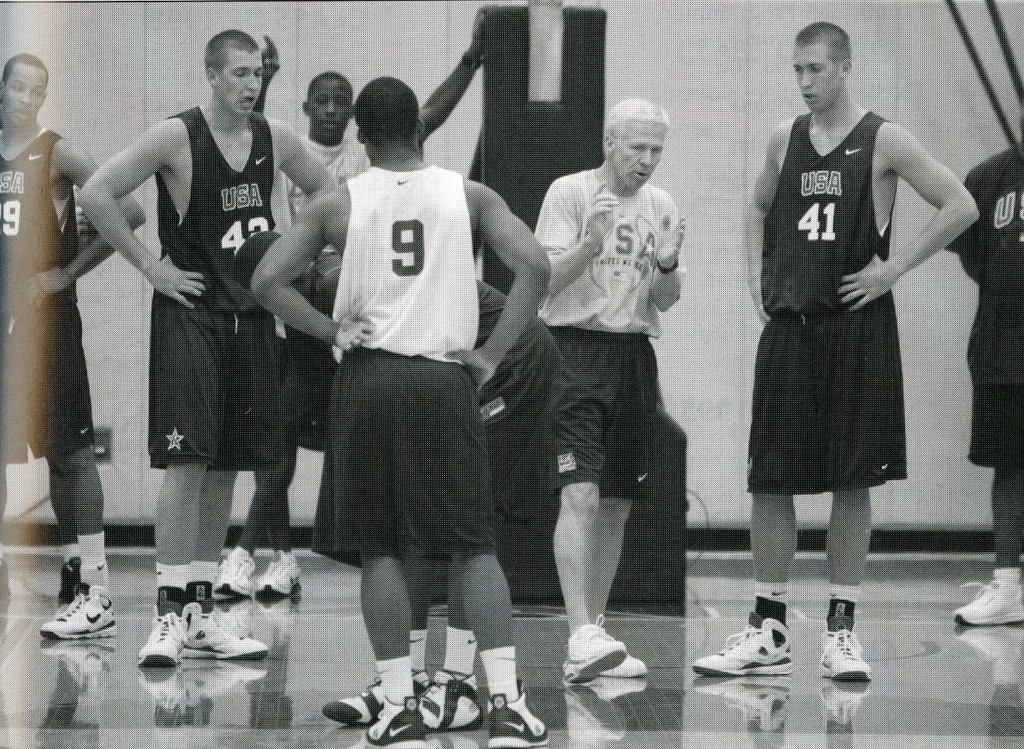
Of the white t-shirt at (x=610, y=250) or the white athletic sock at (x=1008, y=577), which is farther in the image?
the white athletic sock at (x=1008, y=577)

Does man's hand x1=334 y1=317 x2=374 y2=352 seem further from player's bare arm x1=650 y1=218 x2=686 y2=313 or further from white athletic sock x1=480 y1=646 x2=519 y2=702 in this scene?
player's bare arm x1=650 y1=218 x2=686 y2=313

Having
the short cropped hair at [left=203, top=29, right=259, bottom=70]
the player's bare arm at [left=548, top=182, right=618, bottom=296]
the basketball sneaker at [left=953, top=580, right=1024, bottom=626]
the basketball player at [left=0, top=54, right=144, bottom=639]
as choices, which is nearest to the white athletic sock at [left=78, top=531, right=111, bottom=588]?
the basketball player at [left=0, top=54, right=144, bottom=639]

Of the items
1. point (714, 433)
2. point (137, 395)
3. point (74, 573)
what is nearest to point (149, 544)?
point (137, 395)

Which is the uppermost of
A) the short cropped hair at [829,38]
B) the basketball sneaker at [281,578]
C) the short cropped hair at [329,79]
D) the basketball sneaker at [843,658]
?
the short cropped hair at [329,79]

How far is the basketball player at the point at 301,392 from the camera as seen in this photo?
591 centimetres

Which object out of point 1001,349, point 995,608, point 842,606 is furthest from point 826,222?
point 995,608

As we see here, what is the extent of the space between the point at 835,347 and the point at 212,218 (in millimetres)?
1857

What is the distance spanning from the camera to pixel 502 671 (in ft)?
11.1

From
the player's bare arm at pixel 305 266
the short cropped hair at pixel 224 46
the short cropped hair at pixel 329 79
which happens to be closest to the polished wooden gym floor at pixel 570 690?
the player's bare arm at pixel 305 266

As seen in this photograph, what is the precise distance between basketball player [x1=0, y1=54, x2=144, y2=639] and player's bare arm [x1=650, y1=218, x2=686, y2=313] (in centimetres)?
166

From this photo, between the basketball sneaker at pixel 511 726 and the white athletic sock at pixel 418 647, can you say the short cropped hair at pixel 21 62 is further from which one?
the basketball sneaker at pixel 511 726

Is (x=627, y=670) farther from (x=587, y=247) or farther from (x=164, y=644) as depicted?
(x=164, y=644)

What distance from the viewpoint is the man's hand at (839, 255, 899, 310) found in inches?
168

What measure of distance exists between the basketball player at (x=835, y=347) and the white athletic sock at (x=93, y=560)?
200 centimetres
